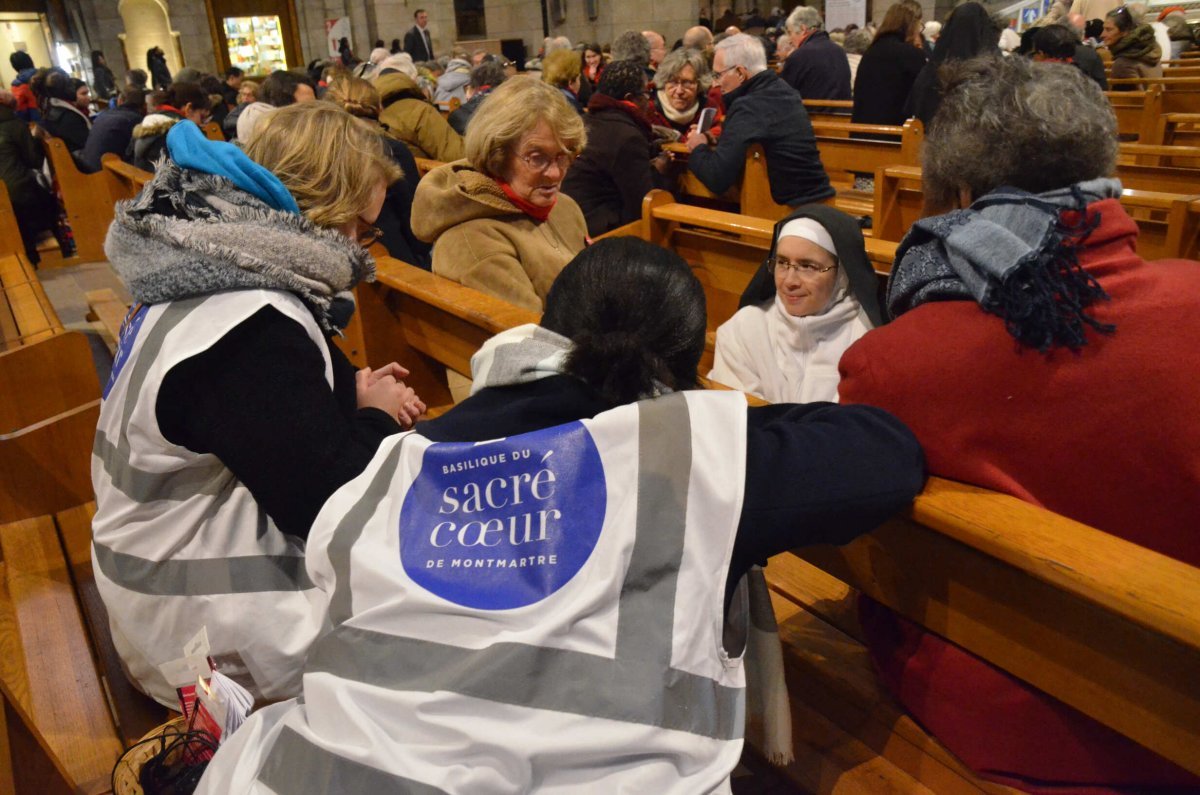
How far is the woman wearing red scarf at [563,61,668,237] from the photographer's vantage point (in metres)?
4.24

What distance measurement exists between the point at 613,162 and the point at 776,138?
830 millimetres

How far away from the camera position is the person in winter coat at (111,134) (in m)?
7.56

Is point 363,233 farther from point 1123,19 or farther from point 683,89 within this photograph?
point 1123,19

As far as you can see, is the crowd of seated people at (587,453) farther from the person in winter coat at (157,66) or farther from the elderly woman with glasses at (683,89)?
the person in winter coat at (157,66)

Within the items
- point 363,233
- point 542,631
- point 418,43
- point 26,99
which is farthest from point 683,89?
point 418,43

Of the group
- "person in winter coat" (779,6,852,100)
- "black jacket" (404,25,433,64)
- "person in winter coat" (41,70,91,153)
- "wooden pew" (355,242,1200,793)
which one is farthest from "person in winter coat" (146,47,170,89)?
"wooden pew" (355,242,1200,793)

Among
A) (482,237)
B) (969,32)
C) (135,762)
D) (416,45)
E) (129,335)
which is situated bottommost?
(135,762)

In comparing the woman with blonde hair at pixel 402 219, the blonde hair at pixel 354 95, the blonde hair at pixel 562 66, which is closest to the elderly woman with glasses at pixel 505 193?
the woman with blonde hair at pixel 402 219

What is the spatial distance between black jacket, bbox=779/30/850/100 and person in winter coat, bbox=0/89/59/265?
6047 millimetres

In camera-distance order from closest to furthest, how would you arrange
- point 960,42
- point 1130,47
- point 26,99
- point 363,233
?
point 363,233 → point 960,42 → point 1130,47 → point 26,99

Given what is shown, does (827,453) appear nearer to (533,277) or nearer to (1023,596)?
(1023,596)

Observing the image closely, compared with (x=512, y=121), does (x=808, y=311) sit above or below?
below

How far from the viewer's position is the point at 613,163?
425 cm

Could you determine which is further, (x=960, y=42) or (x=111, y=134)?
(x=111, y=134)
